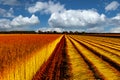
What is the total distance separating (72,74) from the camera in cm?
1304

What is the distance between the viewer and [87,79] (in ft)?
38.9

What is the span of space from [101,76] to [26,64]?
3705 mm

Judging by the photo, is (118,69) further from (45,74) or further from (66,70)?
(45,74)

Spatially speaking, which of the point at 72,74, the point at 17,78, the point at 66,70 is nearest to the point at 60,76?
the point at 72,74

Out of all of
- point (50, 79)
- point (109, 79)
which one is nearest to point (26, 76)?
point (50, 79)

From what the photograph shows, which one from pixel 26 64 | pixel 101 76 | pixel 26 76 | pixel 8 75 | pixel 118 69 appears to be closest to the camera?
pixel 8 75

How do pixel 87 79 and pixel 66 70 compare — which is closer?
pixel 87 79

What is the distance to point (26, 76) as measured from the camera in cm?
1150

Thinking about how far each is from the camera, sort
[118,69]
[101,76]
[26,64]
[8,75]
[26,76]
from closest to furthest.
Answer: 1. [8,75]
2. [26,76]
3. [101,76]
4. [26,64]
5. [118,69]

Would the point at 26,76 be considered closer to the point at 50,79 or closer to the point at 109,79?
the point at 50,79

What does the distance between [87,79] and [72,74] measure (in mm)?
1329

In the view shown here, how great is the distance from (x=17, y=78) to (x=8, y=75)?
0.56 metres

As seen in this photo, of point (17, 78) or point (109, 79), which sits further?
point (109, 79)

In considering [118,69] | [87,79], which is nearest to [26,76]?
[87,79]
